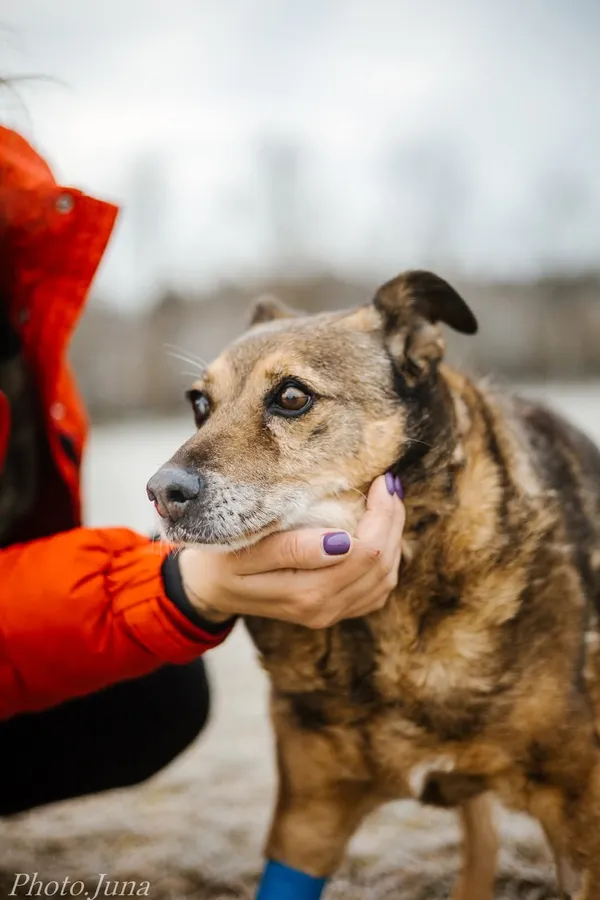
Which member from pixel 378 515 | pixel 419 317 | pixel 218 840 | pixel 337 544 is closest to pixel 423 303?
pixel 419 317

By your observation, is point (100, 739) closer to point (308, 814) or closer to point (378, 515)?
point (308, 814)

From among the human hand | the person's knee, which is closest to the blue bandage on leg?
the person's knee

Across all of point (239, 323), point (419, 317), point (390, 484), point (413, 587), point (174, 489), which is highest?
point (239, 323)

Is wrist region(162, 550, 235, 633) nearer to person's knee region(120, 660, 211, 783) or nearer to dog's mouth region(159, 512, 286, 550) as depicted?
dog's mouth region(159, 512, 286, 550)

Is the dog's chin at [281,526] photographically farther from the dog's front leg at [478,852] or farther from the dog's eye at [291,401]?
the dog's front leg at [478,852]

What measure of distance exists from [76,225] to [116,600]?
1.01 meters

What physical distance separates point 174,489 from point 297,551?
30 cm

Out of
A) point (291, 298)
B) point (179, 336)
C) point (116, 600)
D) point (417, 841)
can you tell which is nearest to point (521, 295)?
point (291, 298)

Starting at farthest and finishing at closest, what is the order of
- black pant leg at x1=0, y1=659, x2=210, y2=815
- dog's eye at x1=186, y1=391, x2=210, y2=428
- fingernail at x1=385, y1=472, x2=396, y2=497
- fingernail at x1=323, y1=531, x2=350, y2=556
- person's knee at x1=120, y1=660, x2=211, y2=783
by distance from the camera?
1. person's knee at x1=120, y1=660, x2=211, y2=783
2. black pant leg at x1=0, y1=659, x2=210, y2=815
3. dog's eye at x1=186, y1=391, x2=210, y2=428
4. fingernail at x1=385, y1=472, x2=396, y2=497
5. fingernail at x1=323, y1=531, x2=350, y2=556

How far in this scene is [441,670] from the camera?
6.67 ft

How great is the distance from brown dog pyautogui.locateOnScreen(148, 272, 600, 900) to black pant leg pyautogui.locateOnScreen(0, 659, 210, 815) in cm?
55

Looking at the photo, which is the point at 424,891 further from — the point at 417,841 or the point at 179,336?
the point at 179,336

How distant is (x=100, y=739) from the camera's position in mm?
2586

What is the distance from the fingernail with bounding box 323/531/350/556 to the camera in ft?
5.91
